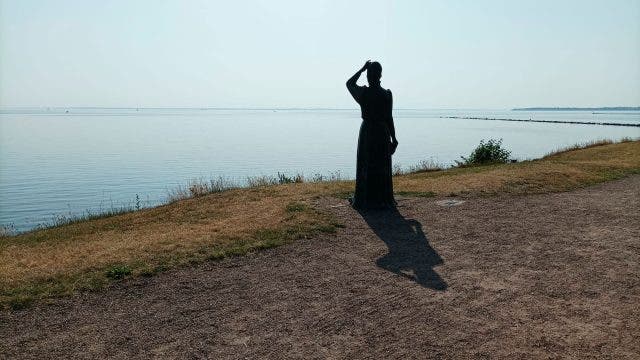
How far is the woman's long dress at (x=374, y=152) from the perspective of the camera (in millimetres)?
11891

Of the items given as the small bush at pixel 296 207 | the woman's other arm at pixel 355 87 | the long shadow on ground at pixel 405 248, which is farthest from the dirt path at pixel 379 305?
the woman's other arm at pixel 355 87

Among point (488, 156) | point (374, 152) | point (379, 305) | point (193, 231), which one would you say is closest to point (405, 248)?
point (379, 305)

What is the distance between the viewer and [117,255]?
8.93 metres

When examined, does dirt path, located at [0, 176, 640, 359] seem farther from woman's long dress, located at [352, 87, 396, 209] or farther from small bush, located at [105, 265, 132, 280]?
woman's long dress, located at [352, 87, 396, 209]

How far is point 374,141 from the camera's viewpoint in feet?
39.3

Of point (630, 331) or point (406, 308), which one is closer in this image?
point (630, 331)

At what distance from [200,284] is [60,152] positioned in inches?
1796

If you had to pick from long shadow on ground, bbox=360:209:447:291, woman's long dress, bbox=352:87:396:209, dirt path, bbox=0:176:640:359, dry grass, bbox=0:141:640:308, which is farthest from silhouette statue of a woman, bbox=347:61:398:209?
dirt path, bbox=0:176:640:359

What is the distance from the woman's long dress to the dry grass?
1.34m

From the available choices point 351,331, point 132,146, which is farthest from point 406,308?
point 132,146

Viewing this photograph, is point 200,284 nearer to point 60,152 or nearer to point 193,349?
point 193,349

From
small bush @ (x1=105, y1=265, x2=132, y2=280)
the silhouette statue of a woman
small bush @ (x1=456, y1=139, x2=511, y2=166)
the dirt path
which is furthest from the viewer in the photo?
small bush @ (x1=456, y1=139, x2=511, y2=166)

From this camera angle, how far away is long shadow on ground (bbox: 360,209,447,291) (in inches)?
304

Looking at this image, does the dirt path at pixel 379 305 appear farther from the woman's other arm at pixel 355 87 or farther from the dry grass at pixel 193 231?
the woman's other arm at pixel 355 87
